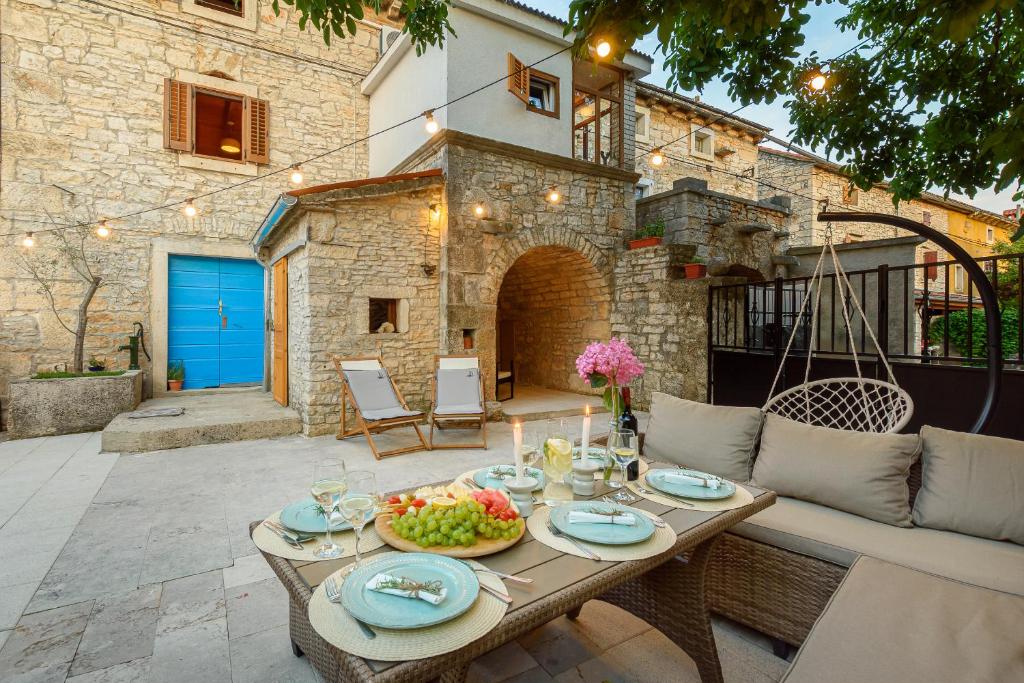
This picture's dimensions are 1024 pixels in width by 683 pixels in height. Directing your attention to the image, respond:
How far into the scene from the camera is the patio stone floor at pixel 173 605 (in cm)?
167

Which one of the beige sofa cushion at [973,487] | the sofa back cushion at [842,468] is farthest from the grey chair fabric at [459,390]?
the beige sofa cushion at [973,487]

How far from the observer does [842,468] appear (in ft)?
6.62

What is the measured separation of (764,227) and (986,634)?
293 inches

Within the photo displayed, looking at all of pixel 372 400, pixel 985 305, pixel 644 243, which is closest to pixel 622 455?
pixel 985 305

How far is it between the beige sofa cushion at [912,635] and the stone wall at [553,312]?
5.63 meters

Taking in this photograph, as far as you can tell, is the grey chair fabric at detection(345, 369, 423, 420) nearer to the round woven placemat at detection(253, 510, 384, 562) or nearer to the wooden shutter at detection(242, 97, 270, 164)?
the round woven placemat at detection(253, 510, 384, 562)

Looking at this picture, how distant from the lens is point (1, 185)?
576 centimetres

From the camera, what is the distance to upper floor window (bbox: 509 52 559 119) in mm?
6305

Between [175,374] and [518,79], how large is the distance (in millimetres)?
6232

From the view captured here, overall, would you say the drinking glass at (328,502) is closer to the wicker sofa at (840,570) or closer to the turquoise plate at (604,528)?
the turquoise plate at (604,528)

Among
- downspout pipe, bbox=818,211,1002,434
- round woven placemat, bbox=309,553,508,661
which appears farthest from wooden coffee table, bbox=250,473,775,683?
downspout pipe, bbox=818,211,1002,434

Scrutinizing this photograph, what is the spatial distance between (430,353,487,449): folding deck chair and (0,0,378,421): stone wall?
412 cm

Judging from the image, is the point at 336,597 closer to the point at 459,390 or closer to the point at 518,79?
the point at 459,390

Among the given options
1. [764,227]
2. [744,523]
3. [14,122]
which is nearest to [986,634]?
[744,523]
